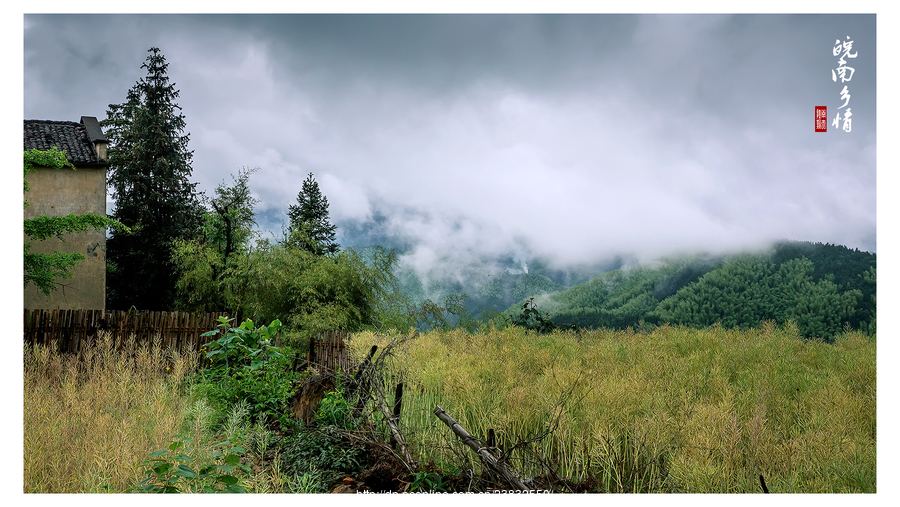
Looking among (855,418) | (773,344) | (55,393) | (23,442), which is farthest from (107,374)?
(773,344)

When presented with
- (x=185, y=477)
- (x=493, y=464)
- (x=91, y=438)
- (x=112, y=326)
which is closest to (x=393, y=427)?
(x=493, y=464)

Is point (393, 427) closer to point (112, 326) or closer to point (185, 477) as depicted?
point (185, 477)

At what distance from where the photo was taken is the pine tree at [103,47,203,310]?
12109 millimetres

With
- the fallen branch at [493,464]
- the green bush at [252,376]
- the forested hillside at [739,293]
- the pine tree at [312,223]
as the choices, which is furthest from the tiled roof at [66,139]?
the fallen branch at [493,464]

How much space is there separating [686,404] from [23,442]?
3.94m

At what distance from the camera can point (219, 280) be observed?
37.8 feet

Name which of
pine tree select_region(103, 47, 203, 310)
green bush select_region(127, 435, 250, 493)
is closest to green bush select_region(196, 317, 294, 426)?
green bush select_region(127, 435, 250, 493)

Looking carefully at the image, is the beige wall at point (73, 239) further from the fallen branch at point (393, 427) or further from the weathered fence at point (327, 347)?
the fallen branch at point (393, 427)

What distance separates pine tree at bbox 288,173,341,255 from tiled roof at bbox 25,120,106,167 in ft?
14.4

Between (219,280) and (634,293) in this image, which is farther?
(219,280)

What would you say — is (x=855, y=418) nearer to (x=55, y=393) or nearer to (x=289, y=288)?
(x=55, y=393)

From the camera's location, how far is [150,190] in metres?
12.6

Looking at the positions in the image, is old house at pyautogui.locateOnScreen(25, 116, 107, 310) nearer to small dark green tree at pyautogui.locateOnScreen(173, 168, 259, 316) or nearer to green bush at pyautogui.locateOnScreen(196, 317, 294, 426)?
small dark green tree at pyautogui.locateOnScreen(173, 168, 259, 316)
